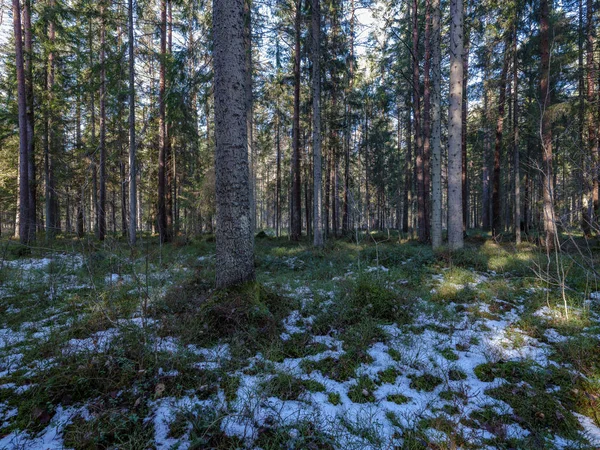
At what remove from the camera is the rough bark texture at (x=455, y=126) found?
317 inches

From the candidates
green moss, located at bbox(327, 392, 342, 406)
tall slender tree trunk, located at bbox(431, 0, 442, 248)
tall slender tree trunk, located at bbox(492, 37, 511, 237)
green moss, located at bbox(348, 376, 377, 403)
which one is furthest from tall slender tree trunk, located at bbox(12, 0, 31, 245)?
tall slender tree trunk, located at bbox(492, 37, 511, 237)

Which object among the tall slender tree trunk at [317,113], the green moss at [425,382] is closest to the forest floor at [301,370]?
the green moss at [425,382]

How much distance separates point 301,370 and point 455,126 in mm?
8694

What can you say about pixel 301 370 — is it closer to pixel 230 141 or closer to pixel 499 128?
pixel 230 141

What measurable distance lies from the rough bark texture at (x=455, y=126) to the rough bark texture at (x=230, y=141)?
23.4 ft

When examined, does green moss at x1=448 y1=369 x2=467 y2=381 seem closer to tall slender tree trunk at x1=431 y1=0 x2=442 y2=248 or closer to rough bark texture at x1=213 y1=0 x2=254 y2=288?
rough bark texture at x1=213 y1=0 x2=254 y2=288

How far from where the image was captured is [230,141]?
13.1 ft


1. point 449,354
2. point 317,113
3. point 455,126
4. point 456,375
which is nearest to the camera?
point 456,375

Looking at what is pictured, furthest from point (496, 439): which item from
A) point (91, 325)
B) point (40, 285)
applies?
point (40, 285)

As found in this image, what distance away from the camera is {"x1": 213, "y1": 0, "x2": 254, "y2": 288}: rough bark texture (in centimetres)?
398

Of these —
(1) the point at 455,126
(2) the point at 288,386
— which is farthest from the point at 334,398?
(1) the point at 455,126

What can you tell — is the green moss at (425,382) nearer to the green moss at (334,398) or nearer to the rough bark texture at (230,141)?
the green moss at (334,398)

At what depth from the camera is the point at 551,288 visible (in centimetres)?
548

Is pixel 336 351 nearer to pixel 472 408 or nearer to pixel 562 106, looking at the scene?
pixel 472 408
